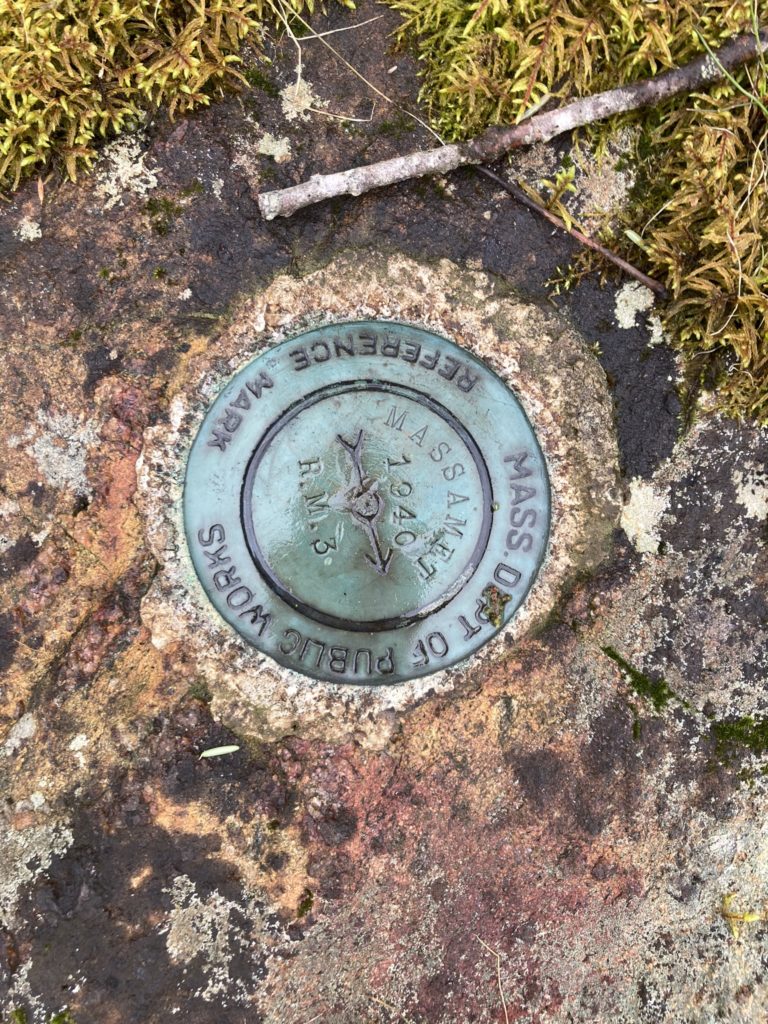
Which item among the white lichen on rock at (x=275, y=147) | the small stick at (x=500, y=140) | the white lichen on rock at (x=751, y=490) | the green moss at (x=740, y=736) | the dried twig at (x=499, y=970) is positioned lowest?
the dried twig at (x=499, y=970)

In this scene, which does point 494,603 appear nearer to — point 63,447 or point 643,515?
point 643,515

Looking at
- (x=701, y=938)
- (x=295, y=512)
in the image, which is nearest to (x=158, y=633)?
(x=295, y=512)

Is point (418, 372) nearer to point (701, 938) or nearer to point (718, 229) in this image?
point (718, 229)

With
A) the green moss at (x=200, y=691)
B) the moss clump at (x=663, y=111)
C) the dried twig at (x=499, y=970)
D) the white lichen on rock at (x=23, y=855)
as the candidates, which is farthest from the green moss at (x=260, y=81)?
the dried twig at (x=499, y=970)

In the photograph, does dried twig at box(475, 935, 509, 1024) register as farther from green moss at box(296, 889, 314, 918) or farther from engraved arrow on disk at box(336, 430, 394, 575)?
engraved arrow on disk at box(336, 430, 394, 575)

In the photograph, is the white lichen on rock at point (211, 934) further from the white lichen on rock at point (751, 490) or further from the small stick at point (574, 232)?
the small stick at point (574, 232)

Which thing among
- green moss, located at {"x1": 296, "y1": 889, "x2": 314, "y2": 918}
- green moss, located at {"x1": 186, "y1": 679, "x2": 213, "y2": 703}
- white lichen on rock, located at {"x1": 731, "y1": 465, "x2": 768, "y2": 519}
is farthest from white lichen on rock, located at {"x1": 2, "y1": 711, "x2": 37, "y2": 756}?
white lichen on rock, located at {"x1": 731, "y1": 465, "x2": 768, "y2": 519}
